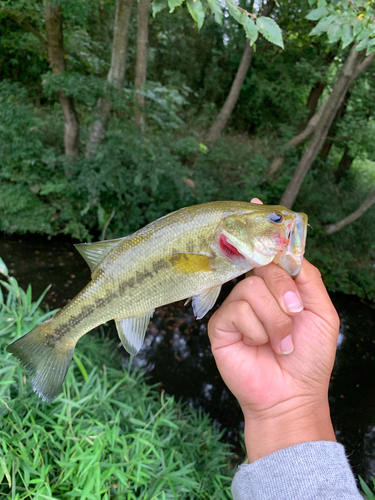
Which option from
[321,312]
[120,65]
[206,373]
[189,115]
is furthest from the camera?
[189,115]

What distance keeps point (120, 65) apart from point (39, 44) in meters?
2.52

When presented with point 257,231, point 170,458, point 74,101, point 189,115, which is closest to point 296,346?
point 257,231

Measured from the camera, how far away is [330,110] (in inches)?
272

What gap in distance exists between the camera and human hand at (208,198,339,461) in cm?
152

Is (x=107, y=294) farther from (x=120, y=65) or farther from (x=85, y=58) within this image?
(x=85, y=58)

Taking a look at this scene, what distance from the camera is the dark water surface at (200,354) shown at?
16.6ft

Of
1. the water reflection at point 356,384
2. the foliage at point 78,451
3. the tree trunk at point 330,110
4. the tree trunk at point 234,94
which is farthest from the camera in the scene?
the tree trunk at point 234,94

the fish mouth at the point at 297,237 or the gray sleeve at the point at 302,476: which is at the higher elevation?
the fish mouth at the point at 297,237

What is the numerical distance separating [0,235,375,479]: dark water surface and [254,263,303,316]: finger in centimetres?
413

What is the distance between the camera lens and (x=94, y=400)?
9.70 feet

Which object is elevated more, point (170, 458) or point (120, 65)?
point (120, 65)

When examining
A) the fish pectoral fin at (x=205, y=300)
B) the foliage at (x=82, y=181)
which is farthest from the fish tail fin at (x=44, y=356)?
the foliage at (x=82, y=181)

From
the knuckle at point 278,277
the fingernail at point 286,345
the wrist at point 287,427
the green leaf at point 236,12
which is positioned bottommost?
the wrist at point 287,427

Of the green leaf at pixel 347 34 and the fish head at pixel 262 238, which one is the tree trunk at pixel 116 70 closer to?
the green leaf at pixel 347 34
